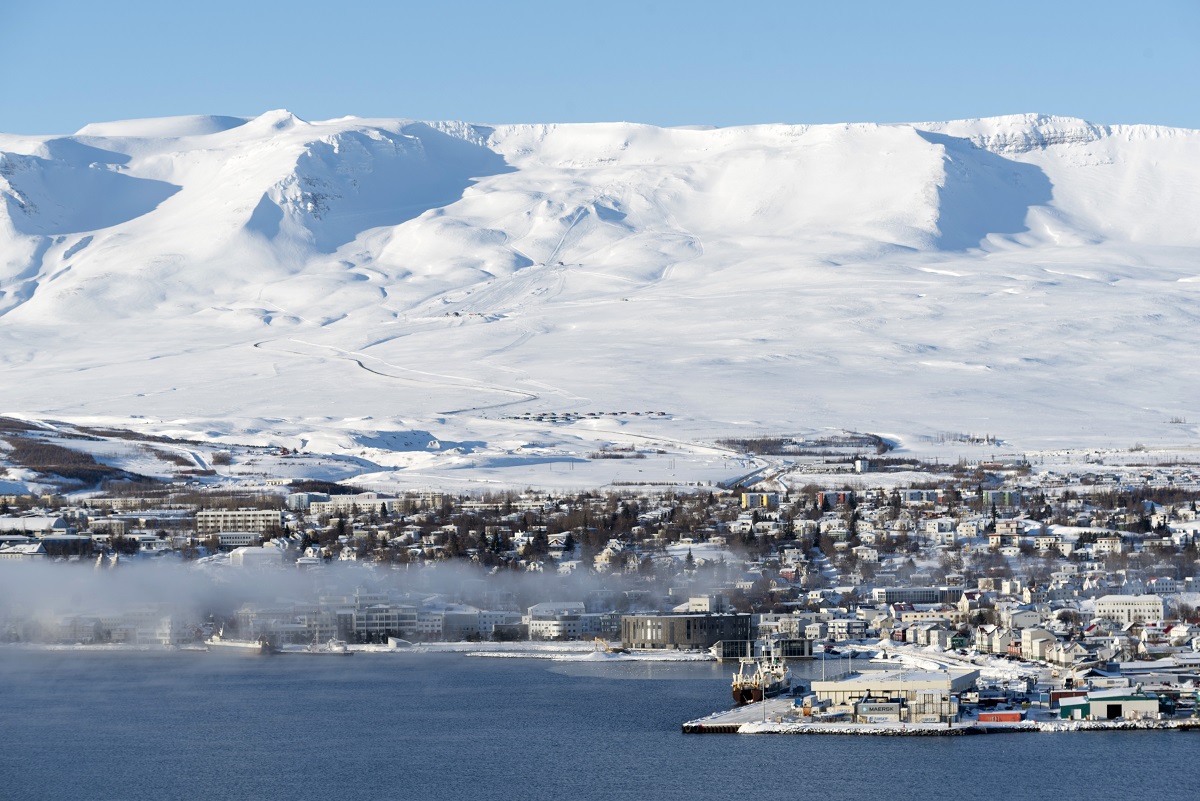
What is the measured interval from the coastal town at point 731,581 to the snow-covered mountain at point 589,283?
772 cm

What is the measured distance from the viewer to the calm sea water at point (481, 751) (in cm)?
1394

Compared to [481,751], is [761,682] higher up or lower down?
higher up

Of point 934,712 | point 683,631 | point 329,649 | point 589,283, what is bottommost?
point 934,712

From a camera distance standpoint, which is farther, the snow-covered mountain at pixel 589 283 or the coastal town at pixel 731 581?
the snow-covered mountain at pixel 589 283

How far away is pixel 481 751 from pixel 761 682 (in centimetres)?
344

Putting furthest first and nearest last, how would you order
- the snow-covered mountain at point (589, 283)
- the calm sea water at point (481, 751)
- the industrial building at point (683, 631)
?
1. the snow-covered mountain at point (589, 283)
2. the industrial building at point (683, 631)
3. the calm sea water at point (481, 751)

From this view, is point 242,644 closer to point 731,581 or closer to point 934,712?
point 731,581

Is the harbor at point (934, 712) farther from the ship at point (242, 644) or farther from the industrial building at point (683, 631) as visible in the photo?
the ship at point (242, 644)

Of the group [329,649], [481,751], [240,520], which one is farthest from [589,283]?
[481,751]

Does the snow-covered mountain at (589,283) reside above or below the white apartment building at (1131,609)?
above

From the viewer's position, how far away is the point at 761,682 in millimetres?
18281

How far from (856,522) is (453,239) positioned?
5128 centimetres

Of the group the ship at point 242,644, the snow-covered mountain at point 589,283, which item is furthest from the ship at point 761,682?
the snow-covered mountain at point 589,283

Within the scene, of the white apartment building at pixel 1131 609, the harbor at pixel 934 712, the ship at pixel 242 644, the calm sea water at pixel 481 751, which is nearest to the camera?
the calm sea water at pixel 481 751
